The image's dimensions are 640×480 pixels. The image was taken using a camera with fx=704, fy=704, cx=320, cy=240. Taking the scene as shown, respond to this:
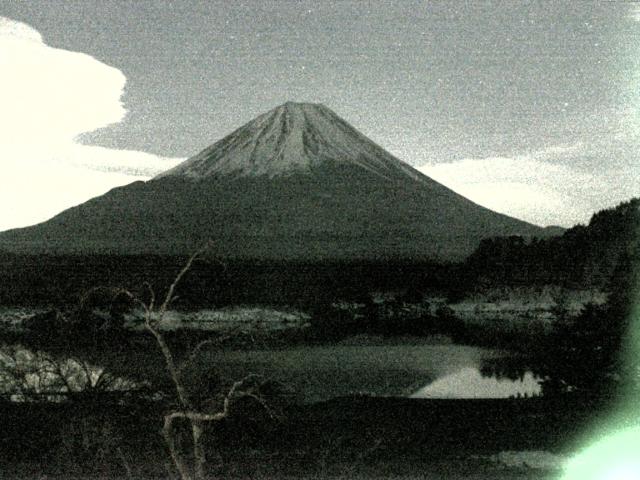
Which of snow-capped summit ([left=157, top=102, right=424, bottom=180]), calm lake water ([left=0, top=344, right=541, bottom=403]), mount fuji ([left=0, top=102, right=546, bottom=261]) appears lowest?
calm lake water ([left=0, top=344, right=541, bottom=403])

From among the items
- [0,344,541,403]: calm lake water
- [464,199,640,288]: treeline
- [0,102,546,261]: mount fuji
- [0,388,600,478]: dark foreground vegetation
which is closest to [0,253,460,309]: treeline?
[464,199,640,288]: treeline

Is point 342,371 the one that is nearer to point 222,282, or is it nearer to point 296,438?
point 296,438

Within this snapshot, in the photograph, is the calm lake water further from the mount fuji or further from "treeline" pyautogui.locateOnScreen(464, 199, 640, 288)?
the mount fuji

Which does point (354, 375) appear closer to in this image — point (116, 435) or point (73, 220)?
point (116, 435)

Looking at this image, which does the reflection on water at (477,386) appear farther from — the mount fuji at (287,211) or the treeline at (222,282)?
the mount fuji at (287,211)

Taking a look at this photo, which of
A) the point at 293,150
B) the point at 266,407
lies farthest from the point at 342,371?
the point at 293,150

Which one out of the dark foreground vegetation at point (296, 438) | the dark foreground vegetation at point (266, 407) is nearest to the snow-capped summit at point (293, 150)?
the dark foreground vegetation at point (266, 407)
